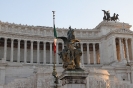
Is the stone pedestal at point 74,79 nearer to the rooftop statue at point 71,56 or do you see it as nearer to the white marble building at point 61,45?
the rooftop statue at point 71,56

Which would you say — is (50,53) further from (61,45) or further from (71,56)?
(71,56)

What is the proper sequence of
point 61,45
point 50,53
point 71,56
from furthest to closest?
point 61,45 < point 50,53 < point 71,56

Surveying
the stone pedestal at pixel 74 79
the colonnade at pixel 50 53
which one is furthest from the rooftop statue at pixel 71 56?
the colonnade at pixel 50 53

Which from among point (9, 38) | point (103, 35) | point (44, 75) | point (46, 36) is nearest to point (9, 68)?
point (44, 75)

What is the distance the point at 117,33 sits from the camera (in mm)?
71625

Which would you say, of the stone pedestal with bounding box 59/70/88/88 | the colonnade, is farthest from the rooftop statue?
the colonnade

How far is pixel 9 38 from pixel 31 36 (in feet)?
21.5

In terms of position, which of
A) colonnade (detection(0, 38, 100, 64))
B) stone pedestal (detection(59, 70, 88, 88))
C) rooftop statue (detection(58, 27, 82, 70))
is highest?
colonnade (detection(0, 38, 100, 64))

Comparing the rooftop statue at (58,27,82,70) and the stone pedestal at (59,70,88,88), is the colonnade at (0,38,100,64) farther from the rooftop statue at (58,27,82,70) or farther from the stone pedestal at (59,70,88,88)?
the stone pedestal at (59,70,88,88)

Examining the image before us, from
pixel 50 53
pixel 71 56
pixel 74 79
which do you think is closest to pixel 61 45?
pixel 50 53

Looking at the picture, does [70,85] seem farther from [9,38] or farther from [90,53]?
[90,53]

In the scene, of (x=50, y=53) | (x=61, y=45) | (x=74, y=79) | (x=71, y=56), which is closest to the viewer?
(x=74, y=79)

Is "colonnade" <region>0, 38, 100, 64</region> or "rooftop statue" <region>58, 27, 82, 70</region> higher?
"colonnade" <region>0, 38, 100, 64</region>

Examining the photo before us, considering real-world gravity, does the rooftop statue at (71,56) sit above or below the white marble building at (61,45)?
below
